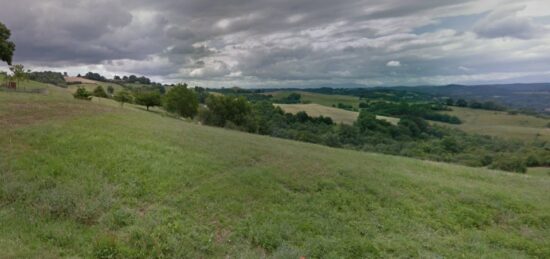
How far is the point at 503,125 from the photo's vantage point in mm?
97812

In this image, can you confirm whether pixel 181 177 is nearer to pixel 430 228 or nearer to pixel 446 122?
pixel 430 228

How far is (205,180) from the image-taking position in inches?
438

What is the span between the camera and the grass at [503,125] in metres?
84.4

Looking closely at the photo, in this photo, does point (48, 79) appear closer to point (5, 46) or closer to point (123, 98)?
point (123, 98)

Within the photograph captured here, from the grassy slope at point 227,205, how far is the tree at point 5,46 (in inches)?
1368

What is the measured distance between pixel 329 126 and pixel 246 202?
269 feet

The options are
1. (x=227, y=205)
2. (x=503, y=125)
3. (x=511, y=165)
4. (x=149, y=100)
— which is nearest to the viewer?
(x=227, y=205)

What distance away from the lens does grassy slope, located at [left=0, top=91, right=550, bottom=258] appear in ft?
24.0

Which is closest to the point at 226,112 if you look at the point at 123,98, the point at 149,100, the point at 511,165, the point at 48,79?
the point at 149,100

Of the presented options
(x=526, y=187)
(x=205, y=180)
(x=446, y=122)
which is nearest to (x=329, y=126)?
(x=446, y=122)

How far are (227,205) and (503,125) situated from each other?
11622cm

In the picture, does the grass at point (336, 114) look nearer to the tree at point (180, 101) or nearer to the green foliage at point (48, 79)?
the tree at point (180, 101)

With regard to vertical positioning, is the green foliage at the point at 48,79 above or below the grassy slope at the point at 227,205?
above

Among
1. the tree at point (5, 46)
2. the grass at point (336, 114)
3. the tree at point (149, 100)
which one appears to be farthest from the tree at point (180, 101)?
the grass at point (336, 114)
